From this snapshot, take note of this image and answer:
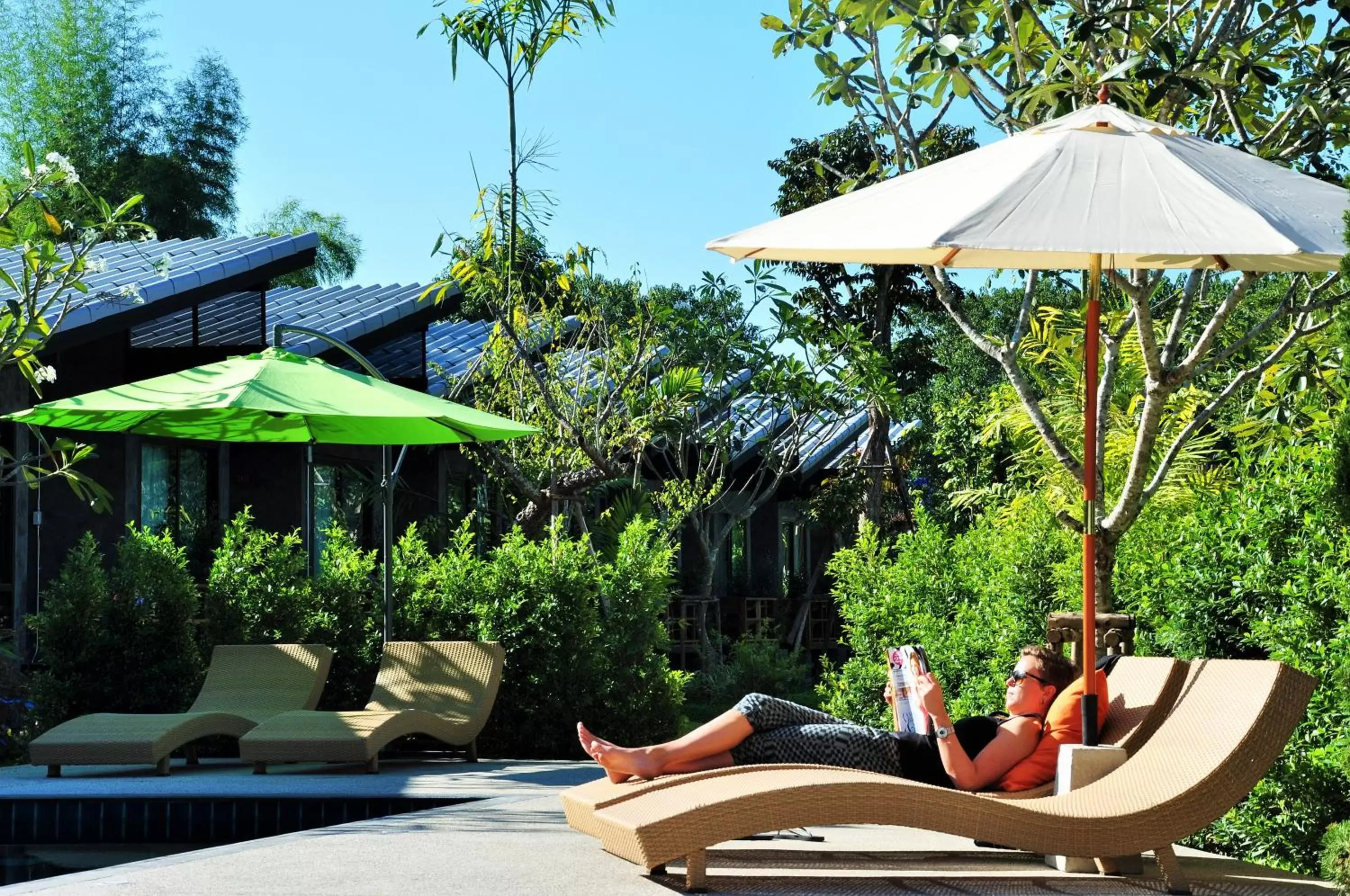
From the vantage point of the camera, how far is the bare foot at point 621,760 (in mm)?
5492

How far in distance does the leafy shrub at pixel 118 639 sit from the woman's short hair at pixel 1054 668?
6.48 m

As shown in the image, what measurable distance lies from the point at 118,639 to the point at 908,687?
6449mm

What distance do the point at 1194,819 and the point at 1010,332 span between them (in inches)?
1221

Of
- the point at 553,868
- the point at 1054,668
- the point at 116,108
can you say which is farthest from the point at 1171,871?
the point at 116,108

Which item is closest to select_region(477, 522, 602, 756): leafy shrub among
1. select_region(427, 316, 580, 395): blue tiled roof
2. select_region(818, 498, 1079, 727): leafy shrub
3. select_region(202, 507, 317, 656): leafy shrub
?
select_region(202, 507, 317, 656): leafy shrub

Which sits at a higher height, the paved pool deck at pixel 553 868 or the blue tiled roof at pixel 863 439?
the blue tiled roof at pixel 863 439

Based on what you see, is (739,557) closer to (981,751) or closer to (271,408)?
(271,408)

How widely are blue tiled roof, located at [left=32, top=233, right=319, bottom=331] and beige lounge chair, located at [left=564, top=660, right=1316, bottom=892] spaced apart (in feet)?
27.0

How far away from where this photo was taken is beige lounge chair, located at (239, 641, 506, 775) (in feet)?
27.6

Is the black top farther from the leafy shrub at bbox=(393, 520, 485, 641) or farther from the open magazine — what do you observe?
the leafy shrub at bbox=(393, 520, 485, 641)

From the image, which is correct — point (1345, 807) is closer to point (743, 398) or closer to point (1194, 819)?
point (1194, 819)

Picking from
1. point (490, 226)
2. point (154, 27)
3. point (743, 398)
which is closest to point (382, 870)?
point (490, 226)

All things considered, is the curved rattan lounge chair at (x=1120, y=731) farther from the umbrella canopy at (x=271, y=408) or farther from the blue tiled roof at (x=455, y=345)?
the blue tiled roof at (x=455, y=345)

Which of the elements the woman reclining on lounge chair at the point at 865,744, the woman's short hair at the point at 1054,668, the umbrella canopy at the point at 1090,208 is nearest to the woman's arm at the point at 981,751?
the woman reclining on lounge chair at the point at 865,744
